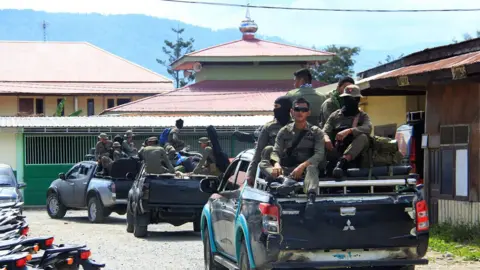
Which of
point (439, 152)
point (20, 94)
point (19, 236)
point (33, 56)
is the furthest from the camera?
point (33, 56)

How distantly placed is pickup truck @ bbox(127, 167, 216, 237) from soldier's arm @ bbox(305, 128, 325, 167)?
325 inches

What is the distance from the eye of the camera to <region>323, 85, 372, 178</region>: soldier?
1033 centimetres

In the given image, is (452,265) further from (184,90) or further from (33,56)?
(33,56)

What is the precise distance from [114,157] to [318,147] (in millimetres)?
15451

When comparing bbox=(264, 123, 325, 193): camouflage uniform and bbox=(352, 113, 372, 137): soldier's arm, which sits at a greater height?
bbox=(352, 113, 372, 137): soldier's arm

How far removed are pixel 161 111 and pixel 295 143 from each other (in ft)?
93.6

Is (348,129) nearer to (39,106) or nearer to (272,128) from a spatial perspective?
(272,128)

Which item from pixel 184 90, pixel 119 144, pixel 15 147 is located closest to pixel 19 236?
pixel 119 144

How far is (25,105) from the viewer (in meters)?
49.8

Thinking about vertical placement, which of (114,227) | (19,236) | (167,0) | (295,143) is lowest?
(114,227)

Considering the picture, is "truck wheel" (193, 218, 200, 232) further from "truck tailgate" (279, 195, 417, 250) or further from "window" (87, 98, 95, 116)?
"window" (87, 98, 95, 116)

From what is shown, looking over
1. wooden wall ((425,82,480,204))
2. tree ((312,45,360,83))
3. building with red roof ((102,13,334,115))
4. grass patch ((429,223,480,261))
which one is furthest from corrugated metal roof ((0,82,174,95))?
grass patch ((429,223,480,261))

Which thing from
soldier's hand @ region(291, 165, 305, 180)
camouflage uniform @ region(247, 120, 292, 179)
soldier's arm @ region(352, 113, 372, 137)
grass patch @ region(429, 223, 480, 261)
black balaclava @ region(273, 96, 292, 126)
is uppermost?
black balaclava @ region(273, 96, 292, 126)

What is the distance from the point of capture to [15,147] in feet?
105
